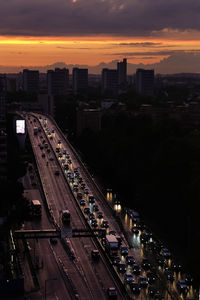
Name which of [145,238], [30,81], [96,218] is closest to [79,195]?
[96,218]

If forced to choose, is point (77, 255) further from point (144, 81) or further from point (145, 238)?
point (144, 81)

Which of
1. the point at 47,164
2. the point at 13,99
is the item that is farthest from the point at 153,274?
the point at 13,99

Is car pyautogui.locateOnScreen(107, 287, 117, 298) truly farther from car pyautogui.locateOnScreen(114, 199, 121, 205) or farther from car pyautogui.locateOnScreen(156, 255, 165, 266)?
car pyautogui.locateOnScreen(114, 199, 121, 205)

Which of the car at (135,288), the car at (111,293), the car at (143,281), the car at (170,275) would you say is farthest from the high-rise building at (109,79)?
the car at (111,293)

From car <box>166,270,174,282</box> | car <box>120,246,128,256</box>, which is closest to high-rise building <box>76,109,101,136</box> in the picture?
car <box>120,246,128,256</box>

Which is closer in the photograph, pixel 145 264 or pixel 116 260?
pixel 145 264

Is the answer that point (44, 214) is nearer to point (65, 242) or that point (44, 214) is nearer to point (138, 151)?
point (65, 242)
